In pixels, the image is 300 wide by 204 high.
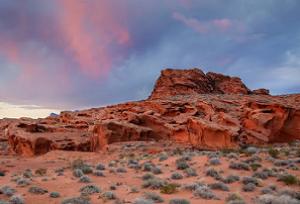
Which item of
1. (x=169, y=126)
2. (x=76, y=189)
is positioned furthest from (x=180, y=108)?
(x=76, y=189)

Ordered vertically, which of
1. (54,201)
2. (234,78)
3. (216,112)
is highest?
(234,78)

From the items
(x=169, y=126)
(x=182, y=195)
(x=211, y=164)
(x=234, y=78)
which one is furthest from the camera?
(x=234, y=78)

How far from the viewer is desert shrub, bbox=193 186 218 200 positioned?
1288 cm

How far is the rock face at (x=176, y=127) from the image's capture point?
3166 centimetres

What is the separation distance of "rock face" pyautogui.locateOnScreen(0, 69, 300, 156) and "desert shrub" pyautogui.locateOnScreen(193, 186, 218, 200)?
55.9ft

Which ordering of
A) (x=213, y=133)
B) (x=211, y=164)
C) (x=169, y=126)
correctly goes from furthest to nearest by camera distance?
(x=169, y=126) < (x=213, y=133) < (x=211, y=164)

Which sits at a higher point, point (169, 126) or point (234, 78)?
point (234, 78)

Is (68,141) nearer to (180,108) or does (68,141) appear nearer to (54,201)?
(180,108)

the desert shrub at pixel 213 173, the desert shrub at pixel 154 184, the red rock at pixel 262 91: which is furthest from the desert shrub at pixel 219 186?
the red rock at pixel 262 91

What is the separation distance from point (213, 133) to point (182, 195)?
1859 cm

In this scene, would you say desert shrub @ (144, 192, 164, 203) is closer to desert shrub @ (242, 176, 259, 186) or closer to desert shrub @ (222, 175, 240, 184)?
desert shrub @ (222, 175, 240, 184)

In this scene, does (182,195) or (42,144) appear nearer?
(182,195)

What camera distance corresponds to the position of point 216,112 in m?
37.4

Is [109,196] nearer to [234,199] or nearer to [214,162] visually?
[234,199]
